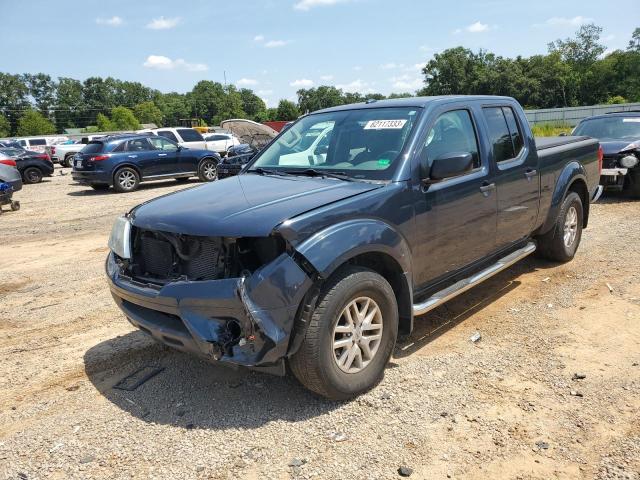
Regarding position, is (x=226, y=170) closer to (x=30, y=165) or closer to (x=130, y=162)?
(x=130, y=162)

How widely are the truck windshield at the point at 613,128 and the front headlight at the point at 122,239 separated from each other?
1024 centimetres

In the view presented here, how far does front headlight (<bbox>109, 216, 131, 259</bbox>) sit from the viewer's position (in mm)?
3535

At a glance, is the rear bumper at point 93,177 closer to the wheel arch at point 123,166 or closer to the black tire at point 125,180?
the wheel arch at point 123,166

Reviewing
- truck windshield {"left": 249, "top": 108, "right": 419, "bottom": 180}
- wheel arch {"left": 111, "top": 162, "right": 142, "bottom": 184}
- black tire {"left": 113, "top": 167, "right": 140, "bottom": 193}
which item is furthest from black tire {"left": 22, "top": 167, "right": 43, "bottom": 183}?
truck windshield {"left": 249, "top": 108, "right": 419, "bottom": 180}

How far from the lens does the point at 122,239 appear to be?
359 cm

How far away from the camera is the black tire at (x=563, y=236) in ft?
19.2

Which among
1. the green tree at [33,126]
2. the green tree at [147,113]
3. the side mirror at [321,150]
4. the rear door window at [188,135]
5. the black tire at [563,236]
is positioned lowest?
the black tire at [563,236]

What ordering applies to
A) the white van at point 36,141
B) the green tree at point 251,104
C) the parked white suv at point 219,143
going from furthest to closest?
the green tree at point 251,104
the white van at point 36,141
the parked white suv at point 219,143

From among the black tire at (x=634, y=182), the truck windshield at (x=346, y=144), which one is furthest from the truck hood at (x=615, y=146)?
the truck windshield at (x=346, y=144)

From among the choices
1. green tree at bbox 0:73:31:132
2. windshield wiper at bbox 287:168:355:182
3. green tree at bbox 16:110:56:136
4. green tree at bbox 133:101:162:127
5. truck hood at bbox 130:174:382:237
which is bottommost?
truck hood at bbox 130:174:382:237

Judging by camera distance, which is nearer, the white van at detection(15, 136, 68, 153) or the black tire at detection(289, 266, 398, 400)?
the black tire at detection(289, 266, 398, 400)

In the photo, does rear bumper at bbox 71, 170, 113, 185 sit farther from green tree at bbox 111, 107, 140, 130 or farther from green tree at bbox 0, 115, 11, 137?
green tree at bbox 0, 115, 11, 137

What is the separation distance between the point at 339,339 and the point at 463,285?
4.71 feet

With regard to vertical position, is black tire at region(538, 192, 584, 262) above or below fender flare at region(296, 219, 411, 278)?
below
